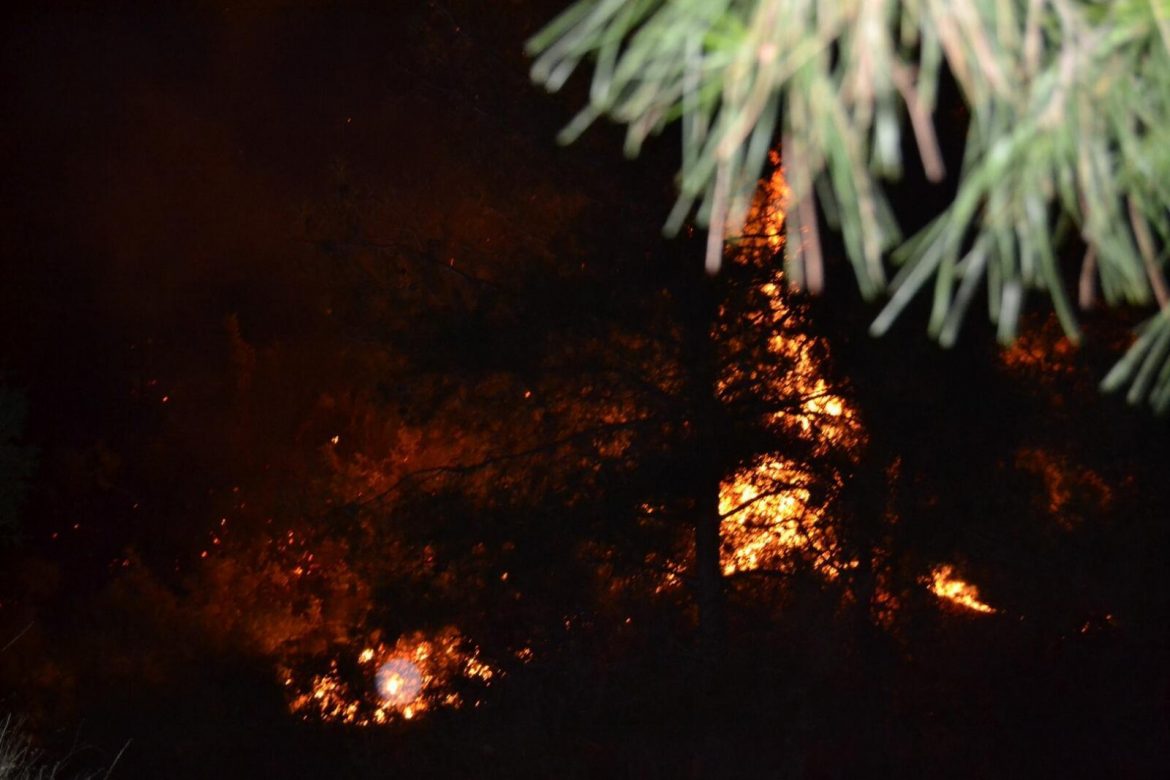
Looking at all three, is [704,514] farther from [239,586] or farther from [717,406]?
[239,586]

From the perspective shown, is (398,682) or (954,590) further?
(398,682)

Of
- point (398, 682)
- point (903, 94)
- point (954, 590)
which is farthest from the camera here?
point (398, 682)

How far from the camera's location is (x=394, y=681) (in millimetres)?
10141

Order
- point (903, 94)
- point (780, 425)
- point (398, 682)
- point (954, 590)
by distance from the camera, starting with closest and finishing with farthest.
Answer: point (903, 94) → point (954, 590) → point (780, 425) → point (398, 682)

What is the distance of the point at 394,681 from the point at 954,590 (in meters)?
4.93

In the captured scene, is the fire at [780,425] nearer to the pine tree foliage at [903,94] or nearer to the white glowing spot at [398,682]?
the white glowing spot at [398,682]

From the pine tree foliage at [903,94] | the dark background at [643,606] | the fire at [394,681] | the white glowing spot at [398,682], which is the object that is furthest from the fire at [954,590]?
the pine tree foliage at [903,94]

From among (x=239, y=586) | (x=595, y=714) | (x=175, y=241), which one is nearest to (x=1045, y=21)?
(x=595, y=714)

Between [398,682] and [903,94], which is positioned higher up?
[903,94]

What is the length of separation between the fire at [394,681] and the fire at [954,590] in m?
3.83

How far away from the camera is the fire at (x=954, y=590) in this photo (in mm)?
8258

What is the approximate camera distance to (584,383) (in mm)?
9047

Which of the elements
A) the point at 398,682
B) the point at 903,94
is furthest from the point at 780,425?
the point at 903,94

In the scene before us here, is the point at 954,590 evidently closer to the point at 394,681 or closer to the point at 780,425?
the point at 780,425
